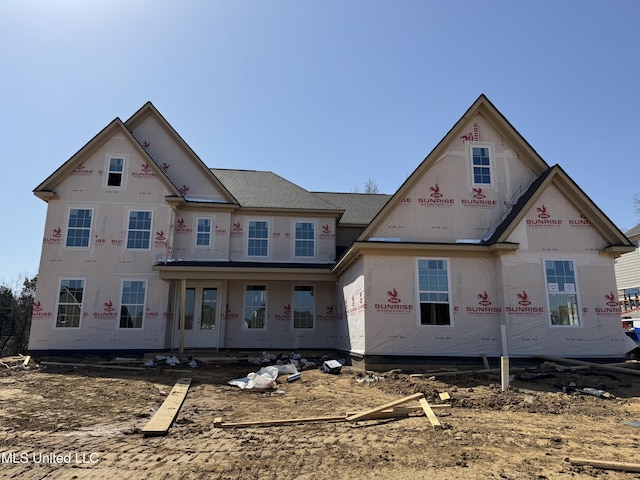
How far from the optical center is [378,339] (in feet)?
38.7

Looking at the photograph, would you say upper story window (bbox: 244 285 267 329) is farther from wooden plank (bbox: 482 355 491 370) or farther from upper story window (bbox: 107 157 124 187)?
wooden plank (bbox: 482 355 491 370)

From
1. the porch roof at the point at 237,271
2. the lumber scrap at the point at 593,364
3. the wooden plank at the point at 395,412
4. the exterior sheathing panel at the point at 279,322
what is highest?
the porch roof at the point at 237,271

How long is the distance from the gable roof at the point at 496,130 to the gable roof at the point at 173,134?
7.96 meters

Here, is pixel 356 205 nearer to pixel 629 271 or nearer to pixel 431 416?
pixel 431 416

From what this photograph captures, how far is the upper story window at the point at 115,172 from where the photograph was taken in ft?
52.7

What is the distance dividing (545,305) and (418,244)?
4249 millimetres

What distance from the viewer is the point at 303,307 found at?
16.9m

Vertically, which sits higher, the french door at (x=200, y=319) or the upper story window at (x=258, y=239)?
the upper story window at (x=258, y=239)

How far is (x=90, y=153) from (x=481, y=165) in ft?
49.0

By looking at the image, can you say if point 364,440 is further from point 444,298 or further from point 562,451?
point 444,298

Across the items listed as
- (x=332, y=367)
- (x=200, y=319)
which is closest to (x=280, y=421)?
(x=332, y=367)

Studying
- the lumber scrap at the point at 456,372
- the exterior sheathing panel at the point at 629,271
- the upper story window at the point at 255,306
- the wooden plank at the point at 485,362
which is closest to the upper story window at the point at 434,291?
the wooden plank at the point at 485,362

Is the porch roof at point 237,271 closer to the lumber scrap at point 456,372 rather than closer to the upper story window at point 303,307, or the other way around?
the upper story window at point 303,307

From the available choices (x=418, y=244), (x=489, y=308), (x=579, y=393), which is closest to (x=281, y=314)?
(x=418, y=244)
